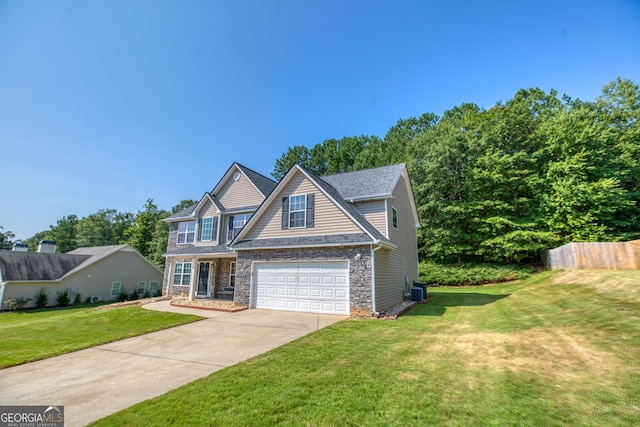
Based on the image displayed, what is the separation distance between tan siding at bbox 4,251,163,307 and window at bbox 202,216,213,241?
13.6 meters

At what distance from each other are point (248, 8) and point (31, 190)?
21.2 metres

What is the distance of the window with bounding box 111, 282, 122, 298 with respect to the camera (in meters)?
25.6

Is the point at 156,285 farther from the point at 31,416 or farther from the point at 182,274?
the point at 31,416

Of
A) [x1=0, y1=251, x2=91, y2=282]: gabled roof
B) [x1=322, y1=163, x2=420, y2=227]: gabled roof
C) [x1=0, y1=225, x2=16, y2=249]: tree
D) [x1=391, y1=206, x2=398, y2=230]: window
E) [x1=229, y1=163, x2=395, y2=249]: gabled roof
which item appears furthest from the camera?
[x1=0, y1=225, x2=16, y2=249]: tree

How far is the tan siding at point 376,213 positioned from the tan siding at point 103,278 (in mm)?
25364

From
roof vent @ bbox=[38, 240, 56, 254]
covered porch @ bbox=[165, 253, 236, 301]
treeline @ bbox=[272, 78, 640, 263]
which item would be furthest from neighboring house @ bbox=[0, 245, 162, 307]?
treeline @ bbox=[272, 78, 640, 263]

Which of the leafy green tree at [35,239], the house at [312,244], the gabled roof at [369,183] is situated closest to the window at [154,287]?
the house at [312,244]

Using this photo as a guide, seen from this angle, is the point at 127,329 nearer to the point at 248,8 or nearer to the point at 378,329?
the point at 378,329

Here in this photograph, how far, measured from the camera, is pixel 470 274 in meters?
22.9

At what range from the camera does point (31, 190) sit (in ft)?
65.4

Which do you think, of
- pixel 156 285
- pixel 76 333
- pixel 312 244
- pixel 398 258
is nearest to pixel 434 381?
pixel 312 244

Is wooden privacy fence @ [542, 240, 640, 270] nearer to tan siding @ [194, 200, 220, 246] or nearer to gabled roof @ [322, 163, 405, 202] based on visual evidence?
gabled roof @ [322, 163, 405, 202]

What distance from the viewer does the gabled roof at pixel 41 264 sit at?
20828 millimetres

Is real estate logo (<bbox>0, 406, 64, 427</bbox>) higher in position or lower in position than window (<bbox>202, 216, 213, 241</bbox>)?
lower
